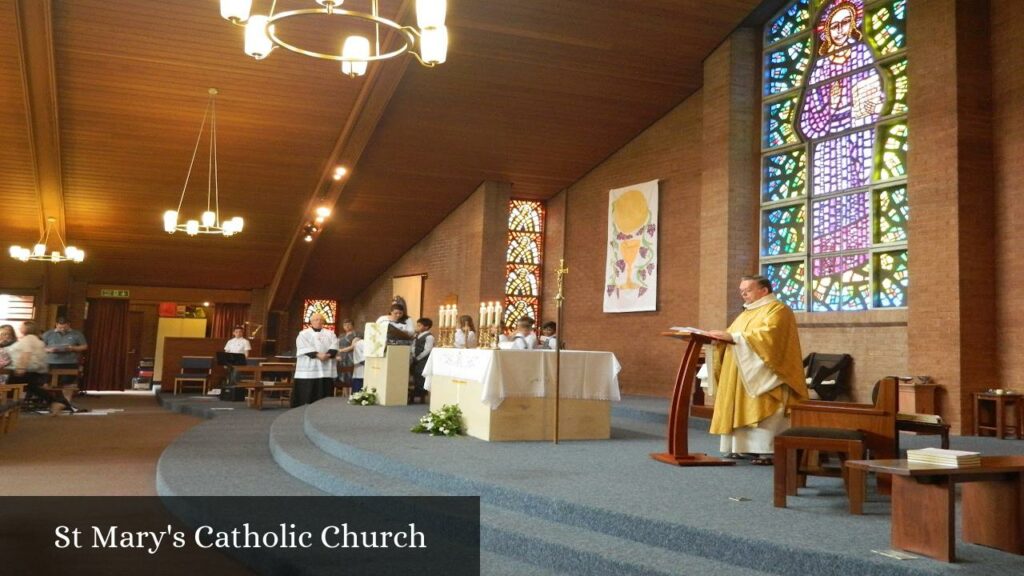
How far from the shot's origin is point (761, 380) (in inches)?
208

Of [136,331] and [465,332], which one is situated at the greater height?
[465,332]

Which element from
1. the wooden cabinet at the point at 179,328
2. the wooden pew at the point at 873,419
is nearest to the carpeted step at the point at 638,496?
the wooden pew at the point at 873,419

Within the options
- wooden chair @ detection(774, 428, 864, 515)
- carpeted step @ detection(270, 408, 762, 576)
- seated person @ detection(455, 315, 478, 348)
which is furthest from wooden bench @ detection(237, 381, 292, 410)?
wooden chair @ detection(774, 428, 864, 515)

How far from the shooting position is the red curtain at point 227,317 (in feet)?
59.3

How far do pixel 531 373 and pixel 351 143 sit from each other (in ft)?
21.5

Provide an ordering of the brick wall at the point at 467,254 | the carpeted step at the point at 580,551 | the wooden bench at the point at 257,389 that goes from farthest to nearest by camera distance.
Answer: the brick wall at the point at 467,254 → the wooden bench at the point at 257,389 → the carpeted step at the point at 580,551

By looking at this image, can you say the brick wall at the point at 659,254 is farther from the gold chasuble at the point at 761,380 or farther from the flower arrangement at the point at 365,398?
the gold chasuble at the point at 761,380

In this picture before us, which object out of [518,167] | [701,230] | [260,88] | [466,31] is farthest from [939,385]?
[260,88]

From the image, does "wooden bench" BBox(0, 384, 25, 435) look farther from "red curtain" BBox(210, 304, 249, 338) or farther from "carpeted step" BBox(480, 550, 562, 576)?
"red curtain" BBox(210, 304, 249, 338)

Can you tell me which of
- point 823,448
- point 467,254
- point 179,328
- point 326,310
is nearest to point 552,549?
point 823,448

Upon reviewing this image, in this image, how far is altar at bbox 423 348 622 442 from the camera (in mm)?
6188

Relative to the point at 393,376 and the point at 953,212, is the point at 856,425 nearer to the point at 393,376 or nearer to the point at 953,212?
the point at 953,212

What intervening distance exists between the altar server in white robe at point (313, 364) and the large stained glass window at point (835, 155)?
5.81 m

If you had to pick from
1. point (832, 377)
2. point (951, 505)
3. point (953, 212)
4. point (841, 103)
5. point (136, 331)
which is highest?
point (841, 103)
